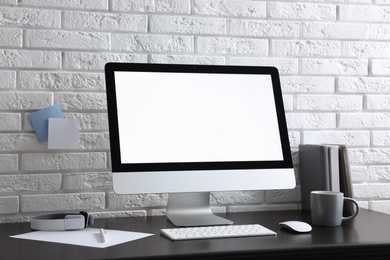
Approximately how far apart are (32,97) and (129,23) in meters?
0.41

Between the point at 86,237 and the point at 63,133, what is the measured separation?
467 millimetres

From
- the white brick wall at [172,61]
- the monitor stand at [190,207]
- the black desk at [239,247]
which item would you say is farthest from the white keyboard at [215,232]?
the white brick wall at [172,61]

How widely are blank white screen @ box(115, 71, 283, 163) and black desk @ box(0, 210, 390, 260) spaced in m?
0.24

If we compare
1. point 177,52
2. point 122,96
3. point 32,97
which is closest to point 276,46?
point 177,52

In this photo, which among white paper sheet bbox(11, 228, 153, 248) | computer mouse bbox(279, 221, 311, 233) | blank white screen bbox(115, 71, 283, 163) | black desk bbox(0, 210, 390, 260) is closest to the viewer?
black desk bbox(0, 210, 390, 260)

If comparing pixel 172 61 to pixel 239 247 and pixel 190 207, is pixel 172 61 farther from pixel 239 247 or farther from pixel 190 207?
pixel 239 247

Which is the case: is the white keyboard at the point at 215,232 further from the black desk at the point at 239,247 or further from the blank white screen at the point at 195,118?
the blank white screen at the point at 195,118

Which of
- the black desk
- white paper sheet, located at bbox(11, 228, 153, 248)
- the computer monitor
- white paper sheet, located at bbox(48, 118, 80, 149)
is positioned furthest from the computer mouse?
white paper sheet, located at bbox(48, 118, 80, 149)

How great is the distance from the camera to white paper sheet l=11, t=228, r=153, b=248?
1.47m

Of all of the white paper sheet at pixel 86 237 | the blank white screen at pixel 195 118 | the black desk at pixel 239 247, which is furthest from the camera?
the blank white screen at pixel 195 118

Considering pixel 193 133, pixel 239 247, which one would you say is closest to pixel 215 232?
pixel 239 247

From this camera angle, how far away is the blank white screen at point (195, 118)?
66.9 inches

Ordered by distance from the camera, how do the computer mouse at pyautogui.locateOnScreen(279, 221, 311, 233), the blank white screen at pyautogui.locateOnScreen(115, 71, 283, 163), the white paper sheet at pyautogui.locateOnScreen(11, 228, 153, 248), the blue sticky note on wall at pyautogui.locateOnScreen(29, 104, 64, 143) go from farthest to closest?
the blue sticky note on wall at pyautogui.locateOnScreen(29, 104, 64, 143) < the blank white screen at pyautogui.locateOnScreen(115, 71, 283, 163) < the computer mouse at pyautogui.locateOnScreen(279, 221, 311, 233) < the white paper sheet at pyautogui.locateOnScreen(11, 228, 153, 248)

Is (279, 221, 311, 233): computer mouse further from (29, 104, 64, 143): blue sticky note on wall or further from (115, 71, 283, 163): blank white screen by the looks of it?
(29, 104, 64, 143): blue sticky note on wall
